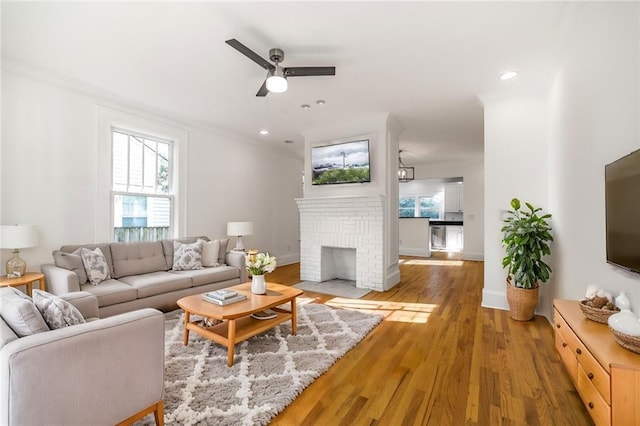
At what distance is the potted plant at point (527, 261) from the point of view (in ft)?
10.5

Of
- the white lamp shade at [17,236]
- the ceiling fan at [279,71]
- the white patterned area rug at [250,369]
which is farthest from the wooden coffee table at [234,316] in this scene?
the ceiling fan at [279,71]

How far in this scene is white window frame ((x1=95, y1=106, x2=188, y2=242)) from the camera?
388cm

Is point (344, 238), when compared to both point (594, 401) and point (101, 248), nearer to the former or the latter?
point (101, 248)

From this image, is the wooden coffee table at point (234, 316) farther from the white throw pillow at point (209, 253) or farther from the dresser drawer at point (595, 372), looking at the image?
the dresser drawer at point (595, 372)

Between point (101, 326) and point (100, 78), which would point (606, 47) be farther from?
point (100, 78)

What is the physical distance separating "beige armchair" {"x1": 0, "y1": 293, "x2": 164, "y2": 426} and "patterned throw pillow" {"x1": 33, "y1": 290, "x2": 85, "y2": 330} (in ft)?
0.51

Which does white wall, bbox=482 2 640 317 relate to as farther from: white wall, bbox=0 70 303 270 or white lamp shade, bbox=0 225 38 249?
white lamp shade, bbox=0 225 38 249

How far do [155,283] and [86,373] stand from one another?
7.13ft

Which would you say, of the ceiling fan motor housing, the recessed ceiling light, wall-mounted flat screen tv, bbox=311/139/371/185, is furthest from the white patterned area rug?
the recessed ceiling light

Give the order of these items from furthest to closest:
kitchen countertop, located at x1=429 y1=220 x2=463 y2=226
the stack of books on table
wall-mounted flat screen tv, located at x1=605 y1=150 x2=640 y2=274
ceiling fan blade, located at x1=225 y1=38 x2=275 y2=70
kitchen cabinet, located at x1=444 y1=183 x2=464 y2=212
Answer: kitchen cabinet, located at x1=444 y1=183 x2=464 y2=212 < kitchen countertop, located at x1=429 y1=220 x2=463 y2=226 < the stack of books on table < ceiling fan blade, located at x1=225 y1=38 x2=275 y2=70 < wall-mounted flat screen tv, located at x1=605 y1=150 x2=640 y2=274

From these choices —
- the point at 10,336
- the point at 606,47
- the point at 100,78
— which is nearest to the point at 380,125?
the point at 606,47

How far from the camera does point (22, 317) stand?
1368 millimetres

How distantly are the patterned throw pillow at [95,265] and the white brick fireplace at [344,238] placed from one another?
9.99 feet

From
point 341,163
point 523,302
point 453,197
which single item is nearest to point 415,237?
point 453,197
